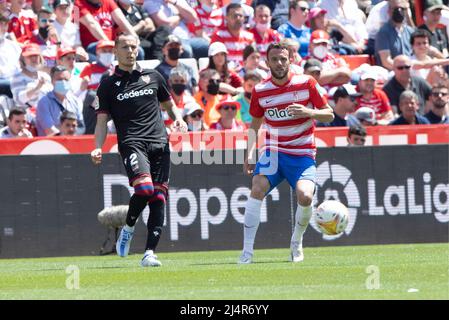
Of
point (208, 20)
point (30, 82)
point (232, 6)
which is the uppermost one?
point (232, 6)

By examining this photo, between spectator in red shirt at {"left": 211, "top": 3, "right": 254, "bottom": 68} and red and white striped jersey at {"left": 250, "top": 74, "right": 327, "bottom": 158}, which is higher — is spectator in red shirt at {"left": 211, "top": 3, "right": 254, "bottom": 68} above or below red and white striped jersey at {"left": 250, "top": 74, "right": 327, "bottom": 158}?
above

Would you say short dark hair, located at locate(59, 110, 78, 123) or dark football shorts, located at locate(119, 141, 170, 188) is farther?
short dark hair, located at locate(59, 110, 78, 123)

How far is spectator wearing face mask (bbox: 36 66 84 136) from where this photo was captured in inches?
723

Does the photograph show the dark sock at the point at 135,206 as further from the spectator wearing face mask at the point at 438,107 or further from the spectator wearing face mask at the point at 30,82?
the spectator wearing face mask at the point at 438,107

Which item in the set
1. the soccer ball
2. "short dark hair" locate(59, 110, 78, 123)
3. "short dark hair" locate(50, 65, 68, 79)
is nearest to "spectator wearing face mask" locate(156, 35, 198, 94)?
"short dark hair" locate(50, 65, 68, 79)

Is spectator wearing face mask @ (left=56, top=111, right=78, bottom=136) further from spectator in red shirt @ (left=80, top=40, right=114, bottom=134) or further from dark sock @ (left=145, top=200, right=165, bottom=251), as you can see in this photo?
dark sock @ (left=145, top=200, right=165, bottom=251)

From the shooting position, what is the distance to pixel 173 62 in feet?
65.4

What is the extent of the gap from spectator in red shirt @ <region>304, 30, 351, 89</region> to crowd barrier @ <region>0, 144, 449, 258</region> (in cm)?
332

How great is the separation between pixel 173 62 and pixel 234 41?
1.61 m

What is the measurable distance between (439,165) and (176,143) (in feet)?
13.0

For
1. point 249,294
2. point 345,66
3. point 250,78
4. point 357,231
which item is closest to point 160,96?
A: point 249,294

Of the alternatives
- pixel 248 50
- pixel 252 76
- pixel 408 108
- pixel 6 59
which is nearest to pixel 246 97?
pixel 252 76

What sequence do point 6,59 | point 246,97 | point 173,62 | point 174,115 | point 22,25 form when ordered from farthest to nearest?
1. point 22,25
2. point 173,62
3. point 246,97
4. point 6,59
5. point 174,115

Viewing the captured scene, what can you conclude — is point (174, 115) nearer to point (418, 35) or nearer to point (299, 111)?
point (299, 111)
